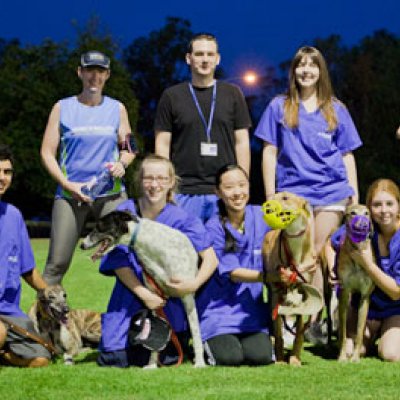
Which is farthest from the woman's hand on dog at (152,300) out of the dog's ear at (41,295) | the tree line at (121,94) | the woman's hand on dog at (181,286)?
the tree line at (121,94)

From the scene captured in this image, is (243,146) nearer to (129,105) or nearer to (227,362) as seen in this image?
(227,362)

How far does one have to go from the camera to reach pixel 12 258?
632 cm

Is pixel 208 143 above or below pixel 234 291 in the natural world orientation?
above

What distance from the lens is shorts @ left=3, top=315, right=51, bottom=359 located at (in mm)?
6184

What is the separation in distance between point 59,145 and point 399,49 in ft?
111

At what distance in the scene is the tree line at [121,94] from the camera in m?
34.2

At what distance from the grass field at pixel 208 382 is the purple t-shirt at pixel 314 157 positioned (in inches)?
56.5

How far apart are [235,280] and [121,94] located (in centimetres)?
2973

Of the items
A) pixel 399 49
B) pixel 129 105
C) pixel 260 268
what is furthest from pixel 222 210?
pixel 399 49

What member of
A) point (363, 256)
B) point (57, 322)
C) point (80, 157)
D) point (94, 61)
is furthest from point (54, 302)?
point (363, 256)

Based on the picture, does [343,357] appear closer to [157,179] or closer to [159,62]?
[157,179]

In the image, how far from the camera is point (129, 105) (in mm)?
34969

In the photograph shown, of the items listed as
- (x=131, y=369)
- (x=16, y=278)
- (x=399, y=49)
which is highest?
(x=399, y=49)

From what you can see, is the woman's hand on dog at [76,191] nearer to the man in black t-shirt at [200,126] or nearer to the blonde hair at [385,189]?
the man in black t-shirt at [200,126]
